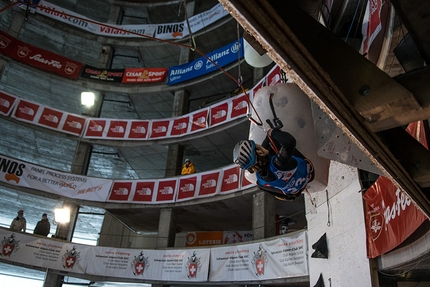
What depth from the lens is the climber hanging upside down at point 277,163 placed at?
11.6ft

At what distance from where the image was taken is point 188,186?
51.0ft

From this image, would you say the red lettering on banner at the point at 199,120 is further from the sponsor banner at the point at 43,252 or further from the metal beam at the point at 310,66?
the metal beam at the point at 310,66

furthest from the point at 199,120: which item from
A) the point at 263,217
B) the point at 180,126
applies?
the point at 263,217

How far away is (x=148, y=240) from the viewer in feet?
63.4

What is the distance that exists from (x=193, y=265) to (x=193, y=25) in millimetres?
13498

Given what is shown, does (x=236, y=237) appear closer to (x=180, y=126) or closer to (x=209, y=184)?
(x=209, y=184)

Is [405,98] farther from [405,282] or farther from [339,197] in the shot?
[405,282]

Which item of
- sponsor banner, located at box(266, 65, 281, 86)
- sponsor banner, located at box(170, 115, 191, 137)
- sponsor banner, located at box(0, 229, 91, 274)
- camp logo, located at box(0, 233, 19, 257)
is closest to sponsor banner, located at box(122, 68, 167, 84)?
sponsor banner, located at box(170, 115, 191, 137)

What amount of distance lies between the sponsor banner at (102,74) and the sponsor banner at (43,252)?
9.46m

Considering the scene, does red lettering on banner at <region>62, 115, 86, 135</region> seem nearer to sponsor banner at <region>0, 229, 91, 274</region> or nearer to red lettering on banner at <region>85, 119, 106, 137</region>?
red lettering on banner at <region>85, 119, 106, 137</region>

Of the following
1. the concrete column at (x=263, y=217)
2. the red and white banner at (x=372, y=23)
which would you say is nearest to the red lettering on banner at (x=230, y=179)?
the concrete column at (x=263, y=217)

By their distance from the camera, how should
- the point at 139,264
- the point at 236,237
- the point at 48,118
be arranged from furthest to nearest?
1. the point at 48,118
2. the point at 236,237
3. the point at 139,264

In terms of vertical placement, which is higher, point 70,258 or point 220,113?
point 220,113

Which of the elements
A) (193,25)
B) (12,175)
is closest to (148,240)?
(12,175)
